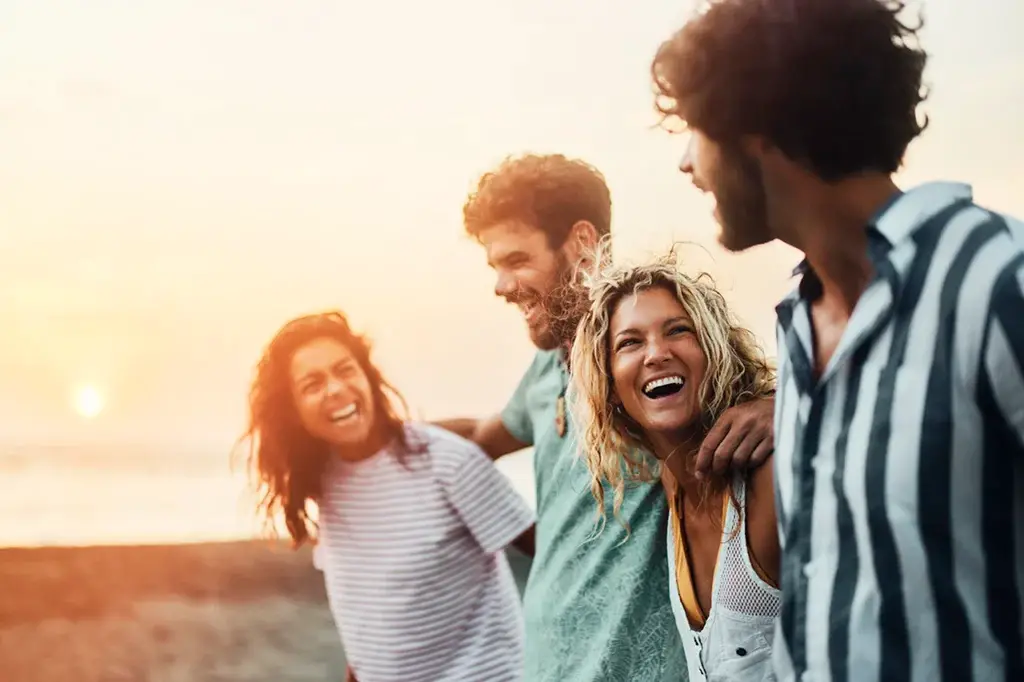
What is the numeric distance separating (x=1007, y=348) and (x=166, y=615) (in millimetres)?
1474

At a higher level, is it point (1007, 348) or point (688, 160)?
point (688, 160)

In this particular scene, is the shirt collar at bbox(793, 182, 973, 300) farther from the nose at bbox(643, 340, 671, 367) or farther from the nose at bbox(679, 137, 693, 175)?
the nose at bbox(643, 340, 671, 367)

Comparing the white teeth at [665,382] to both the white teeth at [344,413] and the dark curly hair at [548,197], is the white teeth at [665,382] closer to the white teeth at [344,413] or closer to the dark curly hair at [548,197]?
the dark curly hair at [548,197]

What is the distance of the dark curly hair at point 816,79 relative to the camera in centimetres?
113

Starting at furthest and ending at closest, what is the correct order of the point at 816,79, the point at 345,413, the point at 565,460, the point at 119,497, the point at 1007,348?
the point at 119,497
the point at 345,413
the point at 565,460
the point at 816,79
the point at 1007,348

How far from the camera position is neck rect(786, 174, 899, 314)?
1.13m

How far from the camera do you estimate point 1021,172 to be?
1688mm

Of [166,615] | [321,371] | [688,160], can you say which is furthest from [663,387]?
[166,615]

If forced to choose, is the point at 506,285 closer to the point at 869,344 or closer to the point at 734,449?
the point at 734,449

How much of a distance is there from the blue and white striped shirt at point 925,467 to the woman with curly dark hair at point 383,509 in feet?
2.47

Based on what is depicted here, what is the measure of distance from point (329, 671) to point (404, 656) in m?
0.16

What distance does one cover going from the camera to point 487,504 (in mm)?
1713

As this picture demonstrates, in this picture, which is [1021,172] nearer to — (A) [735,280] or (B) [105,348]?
(A) [735,280]

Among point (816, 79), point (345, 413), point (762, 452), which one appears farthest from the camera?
point (345, 413)
